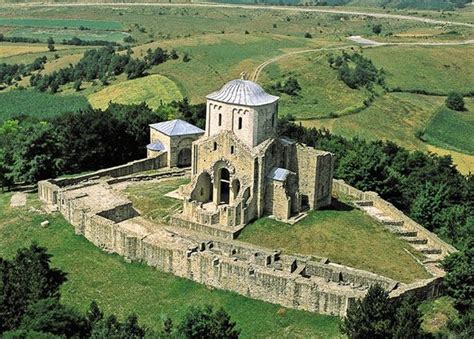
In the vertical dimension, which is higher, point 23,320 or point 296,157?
point 296,157

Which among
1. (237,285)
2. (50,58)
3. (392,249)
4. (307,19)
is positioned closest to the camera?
(237,285)

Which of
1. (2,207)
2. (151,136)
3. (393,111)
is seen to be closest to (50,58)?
(393,111)

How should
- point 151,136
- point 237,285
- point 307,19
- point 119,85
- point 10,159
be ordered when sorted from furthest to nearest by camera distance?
point 307,19, point 119,85, point 151,136, point 10,159, point 237,285

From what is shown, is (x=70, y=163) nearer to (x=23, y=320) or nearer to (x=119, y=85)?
(x=23, y=320)

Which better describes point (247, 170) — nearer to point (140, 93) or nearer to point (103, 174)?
point (103, 174)

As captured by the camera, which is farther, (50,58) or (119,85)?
(50,58)

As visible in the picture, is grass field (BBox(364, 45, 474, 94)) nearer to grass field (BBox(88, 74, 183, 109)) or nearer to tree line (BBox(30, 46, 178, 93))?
grass field (BBox(88, 74, 183, 109))

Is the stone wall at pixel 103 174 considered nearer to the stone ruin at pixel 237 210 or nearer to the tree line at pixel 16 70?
the stone ruin at pixel 237 210

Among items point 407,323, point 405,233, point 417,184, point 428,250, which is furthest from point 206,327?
point 417,184
